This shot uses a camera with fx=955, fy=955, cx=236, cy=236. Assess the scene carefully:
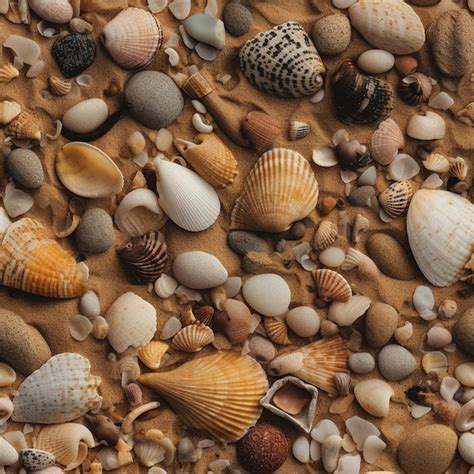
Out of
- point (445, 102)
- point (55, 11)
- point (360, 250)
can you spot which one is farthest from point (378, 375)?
point (55, 11)

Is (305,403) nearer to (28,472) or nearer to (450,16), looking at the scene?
(28,472)

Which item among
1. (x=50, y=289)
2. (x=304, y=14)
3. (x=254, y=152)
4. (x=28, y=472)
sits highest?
(x=304, y=14)

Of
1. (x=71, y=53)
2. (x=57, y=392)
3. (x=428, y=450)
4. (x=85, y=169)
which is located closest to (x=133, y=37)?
(x=71, y=53)

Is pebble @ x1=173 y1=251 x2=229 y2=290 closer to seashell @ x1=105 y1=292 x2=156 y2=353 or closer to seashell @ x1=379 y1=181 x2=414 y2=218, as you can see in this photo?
seashell @ x1=105 y1=292 x2=156 y2=353

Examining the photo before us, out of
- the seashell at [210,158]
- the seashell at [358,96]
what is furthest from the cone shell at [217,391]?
the seashell at [358,96]

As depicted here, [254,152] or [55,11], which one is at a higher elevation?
[55,11]

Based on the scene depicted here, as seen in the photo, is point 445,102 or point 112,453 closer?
point 112,453
